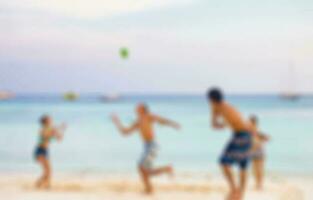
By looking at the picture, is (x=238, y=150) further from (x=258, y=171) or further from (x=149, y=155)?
(x=258, y=171)

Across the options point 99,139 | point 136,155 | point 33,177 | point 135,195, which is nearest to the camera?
point 135,195

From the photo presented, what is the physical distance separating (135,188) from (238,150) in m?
1.75

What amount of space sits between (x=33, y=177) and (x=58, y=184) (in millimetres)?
1013

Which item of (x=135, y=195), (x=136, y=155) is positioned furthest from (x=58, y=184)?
(x=136, y=155)

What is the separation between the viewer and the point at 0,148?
1048cm

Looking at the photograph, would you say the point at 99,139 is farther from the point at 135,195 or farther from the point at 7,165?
the point at 135,195

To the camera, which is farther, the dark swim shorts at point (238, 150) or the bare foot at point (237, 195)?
the bare foot at point (237, 195)

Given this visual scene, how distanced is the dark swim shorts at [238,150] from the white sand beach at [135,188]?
838 millimetres

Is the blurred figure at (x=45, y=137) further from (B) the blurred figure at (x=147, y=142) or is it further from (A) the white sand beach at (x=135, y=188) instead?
(B) the blurred figure at (x=147, y=142)

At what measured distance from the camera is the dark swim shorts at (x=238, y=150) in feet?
16.5

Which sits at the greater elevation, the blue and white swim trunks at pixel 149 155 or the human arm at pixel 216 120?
the human arm at pixel 216 120

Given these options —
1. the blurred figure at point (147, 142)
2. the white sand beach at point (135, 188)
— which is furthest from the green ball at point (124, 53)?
the white sand beach at point (135, 188)

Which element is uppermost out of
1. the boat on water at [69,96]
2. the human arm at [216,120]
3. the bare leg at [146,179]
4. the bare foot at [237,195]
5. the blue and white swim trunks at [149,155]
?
the boat on water at [69,96]

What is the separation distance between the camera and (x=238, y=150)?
5027mm
